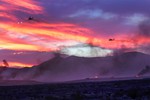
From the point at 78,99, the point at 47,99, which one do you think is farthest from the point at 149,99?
the point at 47,99

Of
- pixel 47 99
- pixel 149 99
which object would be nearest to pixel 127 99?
pixel 149 99

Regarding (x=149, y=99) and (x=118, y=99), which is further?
(x=118, y=99)

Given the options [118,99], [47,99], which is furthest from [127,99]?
[47,99]

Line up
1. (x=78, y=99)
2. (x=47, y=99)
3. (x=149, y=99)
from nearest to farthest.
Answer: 1. (x=149, y=99)
2. (x=78, y=99)
3. (x=47, y=99)

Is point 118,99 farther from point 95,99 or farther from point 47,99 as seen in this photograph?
point 47,99

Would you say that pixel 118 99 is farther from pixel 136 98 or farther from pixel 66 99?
pixel 66 99

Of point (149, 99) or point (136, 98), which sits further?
point (136, 98)

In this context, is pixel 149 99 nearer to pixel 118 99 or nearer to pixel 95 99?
pixel 118 99

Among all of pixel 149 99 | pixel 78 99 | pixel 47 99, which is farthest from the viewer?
pixel 47 99
